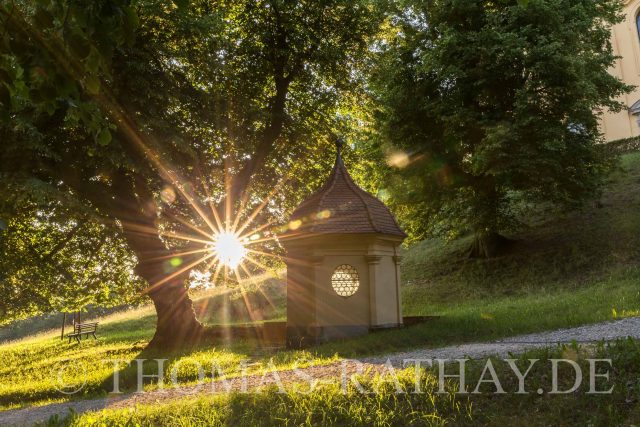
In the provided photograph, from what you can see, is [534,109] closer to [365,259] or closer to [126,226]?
[365,259]

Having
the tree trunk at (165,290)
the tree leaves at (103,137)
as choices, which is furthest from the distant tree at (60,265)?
the tree leaves at (103,137)

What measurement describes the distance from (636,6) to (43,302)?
42666mm

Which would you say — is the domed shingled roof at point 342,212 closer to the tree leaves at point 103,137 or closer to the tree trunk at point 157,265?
the tree trunk at point 157,265

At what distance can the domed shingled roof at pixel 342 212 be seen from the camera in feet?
49.0

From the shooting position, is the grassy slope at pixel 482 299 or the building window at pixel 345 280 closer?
the grassy slope at pixel 482 299

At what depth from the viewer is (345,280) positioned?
15.0 meters

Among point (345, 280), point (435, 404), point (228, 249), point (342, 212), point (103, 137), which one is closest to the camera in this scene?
point (103, 137)

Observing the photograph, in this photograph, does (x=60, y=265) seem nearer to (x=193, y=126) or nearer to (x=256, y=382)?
(x=193, y=126)

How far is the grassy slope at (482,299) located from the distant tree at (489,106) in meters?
2.24

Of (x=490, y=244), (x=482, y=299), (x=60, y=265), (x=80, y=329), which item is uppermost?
(x=490, y=244)

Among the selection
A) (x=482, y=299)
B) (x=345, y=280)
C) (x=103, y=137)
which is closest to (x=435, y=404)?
(x=103, y=137)

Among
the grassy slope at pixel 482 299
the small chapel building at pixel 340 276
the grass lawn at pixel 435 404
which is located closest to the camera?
the grass lawn at pixel 435 404

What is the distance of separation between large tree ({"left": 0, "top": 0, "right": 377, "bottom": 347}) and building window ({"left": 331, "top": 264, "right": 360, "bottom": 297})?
4.55 m

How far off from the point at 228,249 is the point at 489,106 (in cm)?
1212
